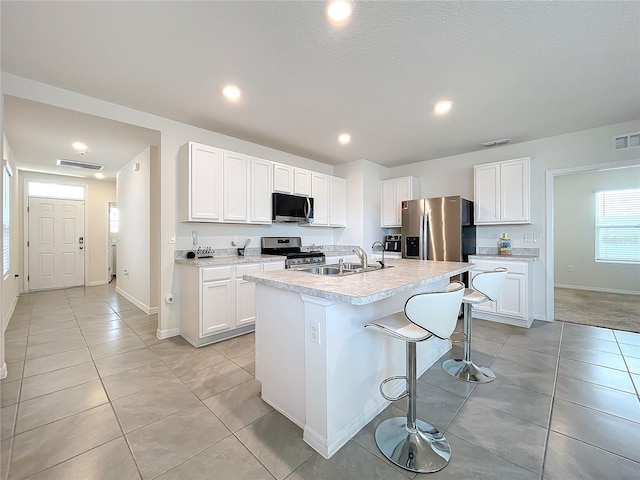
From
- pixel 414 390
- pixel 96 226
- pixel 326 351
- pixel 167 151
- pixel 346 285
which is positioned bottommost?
pixel 414 390

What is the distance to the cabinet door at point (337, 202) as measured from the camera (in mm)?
4914

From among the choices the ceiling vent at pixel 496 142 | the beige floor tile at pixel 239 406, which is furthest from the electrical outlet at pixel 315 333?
the ceiling vent at pixel 496 142

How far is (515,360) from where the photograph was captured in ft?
8.71

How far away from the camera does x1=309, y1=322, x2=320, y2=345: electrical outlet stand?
4.89 feet

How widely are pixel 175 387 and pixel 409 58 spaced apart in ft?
10.7

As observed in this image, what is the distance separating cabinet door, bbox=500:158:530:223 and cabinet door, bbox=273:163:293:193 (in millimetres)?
3186

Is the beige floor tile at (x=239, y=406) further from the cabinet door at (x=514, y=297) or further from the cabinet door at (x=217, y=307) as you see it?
the cabinet door at (x=514, y=297)

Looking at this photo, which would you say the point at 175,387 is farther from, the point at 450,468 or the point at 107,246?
the point at 107,246

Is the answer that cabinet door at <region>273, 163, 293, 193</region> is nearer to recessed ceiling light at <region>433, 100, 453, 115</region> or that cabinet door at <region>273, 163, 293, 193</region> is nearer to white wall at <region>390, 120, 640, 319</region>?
recessed ceiling light at <region>433, 100, 453, 115</region>

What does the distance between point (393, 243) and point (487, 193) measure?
1705 millimetres

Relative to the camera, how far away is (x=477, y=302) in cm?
231

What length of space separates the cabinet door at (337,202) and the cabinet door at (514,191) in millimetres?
2541

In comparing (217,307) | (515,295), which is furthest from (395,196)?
(217,307)

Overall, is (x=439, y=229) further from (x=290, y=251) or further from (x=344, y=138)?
(x=290, y=251)
